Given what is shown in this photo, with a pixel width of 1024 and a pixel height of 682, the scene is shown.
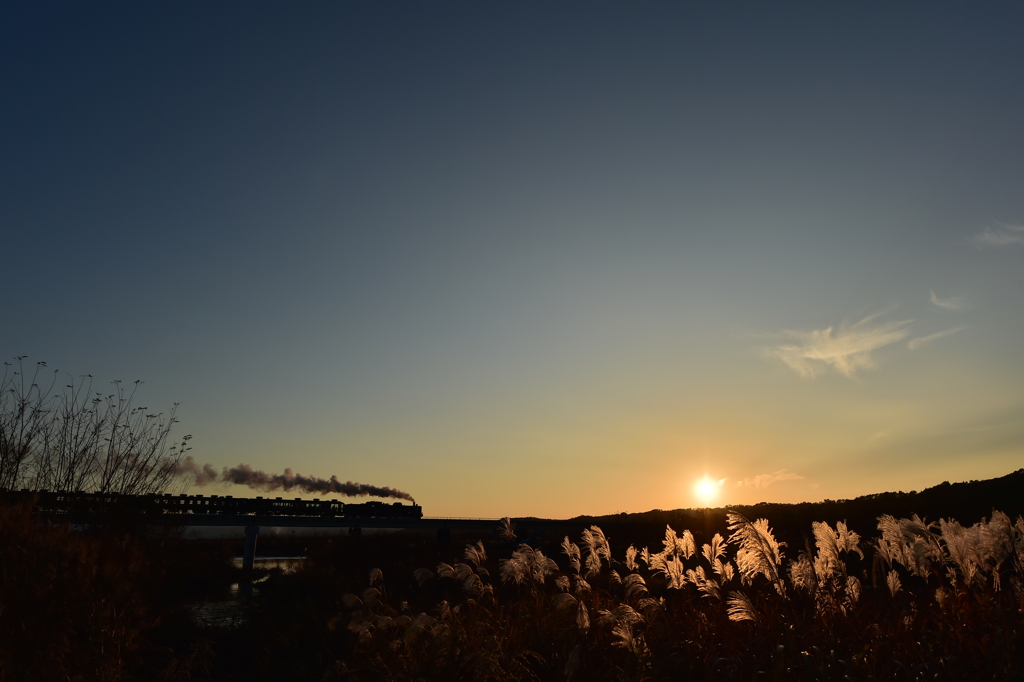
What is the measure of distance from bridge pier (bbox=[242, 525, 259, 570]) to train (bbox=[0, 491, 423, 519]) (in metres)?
1.94

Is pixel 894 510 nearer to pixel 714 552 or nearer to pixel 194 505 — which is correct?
pixel 714 552

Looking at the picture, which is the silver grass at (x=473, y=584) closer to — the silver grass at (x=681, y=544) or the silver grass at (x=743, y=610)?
the silver grass at (x=681, y=544)

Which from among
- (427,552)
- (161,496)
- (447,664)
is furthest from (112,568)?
(427,552)

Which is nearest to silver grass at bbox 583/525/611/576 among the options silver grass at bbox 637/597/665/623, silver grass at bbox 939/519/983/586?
silver grass at bbox 637/597/665/623

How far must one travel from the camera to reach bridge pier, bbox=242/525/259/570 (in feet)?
98.6

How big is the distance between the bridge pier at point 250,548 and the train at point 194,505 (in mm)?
1945

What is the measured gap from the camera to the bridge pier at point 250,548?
98.6ft

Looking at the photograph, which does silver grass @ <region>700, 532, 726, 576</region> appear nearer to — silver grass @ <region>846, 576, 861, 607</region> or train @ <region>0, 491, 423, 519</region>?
silver grass @ <region>846, 576, 861, 607</region>

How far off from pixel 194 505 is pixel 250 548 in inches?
227

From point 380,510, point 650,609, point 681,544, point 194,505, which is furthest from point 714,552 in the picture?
point 380,510

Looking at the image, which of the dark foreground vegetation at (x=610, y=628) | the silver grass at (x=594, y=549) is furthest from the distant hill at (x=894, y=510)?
the dark foreground vegetation at (x=610, y=628)

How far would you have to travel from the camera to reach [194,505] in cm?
3381

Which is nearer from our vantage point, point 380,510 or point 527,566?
point 527,566

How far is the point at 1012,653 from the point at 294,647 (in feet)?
33.2
